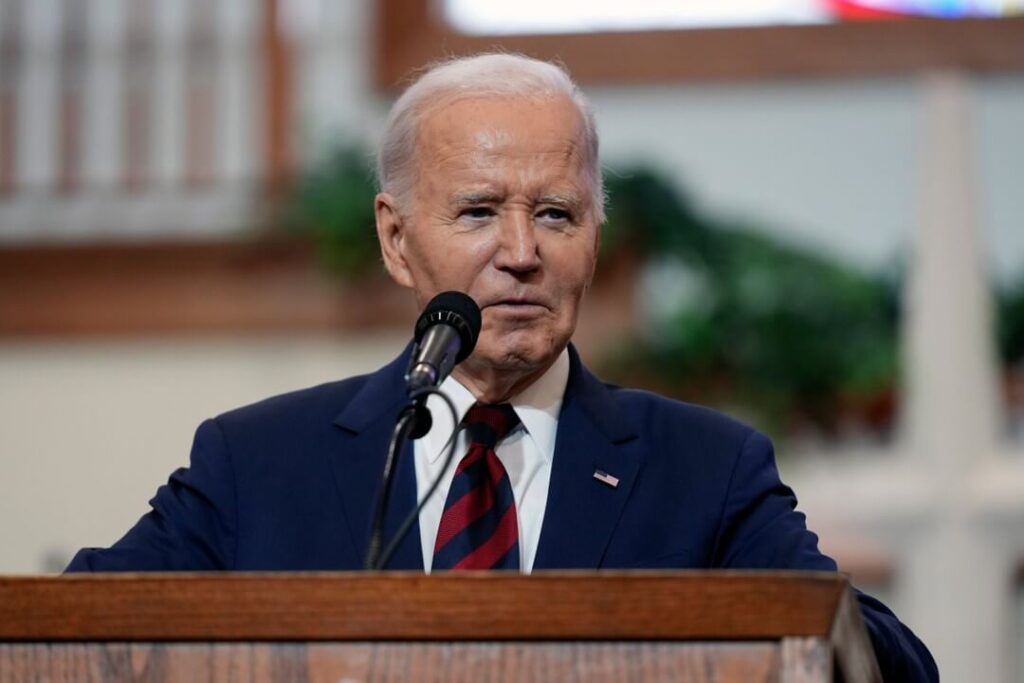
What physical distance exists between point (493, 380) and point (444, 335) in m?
0.44

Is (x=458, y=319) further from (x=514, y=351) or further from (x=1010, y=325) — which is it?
(x=1010, y=325)

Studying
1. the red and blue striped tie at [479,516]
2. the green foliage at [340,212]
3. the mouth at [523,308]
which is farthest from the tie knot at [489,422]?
the green foliage at [340,212]

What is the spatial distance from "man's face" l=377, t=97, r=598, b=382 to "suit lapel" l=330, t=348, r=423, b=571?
0.42 feet

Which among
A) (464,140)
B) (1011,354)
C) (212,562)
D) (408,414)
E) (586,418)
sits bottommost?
(1011,354)

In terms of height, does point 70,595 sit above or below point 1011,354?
above

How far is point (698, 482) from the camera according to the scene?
219cm

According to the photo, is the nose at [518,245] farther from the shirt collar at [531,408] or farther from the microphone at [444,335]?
the microphone at [444,335]

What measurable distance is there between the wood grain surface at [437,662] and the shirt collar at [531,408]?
0.69 meters

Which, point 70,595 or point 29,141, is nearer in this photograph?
point 70,595

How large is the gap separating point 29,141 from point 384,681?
3851 millimetres

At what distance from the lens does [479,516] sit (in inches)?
82.0

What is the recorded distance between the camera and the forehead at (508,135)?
7.30ft

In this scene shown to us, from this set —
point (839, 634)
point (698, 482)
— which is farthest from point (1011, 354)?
point (839, 634)

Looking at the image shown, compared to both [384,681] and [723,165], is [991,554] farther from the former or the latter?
[384,681]
